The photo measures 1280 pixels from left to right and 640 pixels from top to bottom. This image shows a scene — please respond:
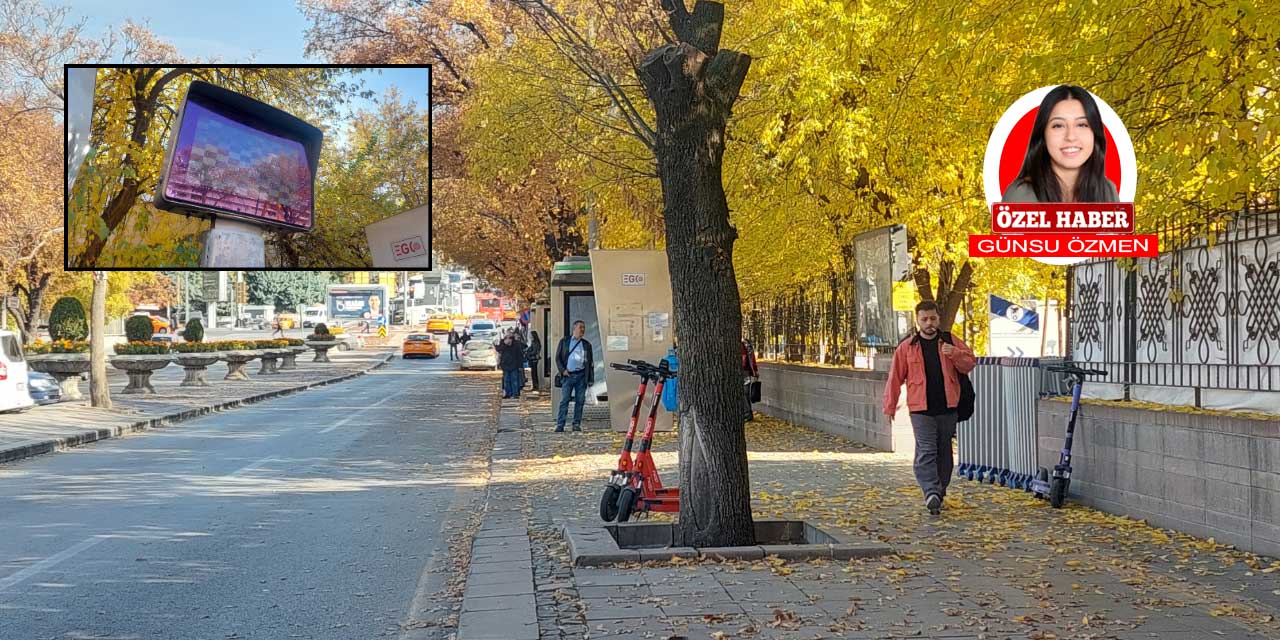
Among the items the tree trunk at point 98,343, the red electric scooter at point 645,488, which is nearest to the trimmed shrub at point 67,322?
the tree trunk at point 98,343

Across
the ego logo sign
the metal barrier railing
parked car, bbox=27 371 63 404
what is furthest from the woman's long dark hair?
parked car, bbox=27 371 63 404

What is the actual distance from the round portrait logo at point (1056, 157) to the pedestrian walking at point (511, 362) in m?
27.0

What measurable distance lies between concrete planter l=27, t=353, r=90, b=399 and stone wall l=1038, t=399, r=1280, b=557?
975 inches

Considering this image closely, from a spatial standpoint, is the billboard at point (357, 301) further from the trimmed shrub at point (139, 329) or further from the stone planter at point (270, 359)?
the trimmed shrub at point (139, 329)

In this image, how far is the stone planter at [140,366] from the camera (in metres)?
32.9

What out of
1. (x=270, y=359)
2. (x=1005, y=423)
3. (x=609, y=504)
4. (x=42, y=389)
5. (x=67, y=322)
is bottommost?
(x=609, y=504)

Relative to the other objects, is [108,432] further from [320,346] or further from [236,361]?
[320,346]

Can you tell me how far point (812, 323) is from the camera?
21750 mm

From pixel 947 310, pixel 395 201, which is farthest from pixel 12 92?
pixel 947 310

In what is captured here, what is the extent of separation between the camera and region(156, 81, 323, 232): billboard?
21.7 metres

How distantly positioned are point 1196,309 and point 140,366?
28764mm

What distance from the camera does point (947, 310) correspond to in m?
19.5

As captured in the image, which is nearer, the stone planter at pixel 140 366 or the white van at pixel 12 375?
the white van at pixel 12 375

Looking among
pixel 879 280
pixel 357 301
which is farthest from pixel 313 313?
pixel 879 280
